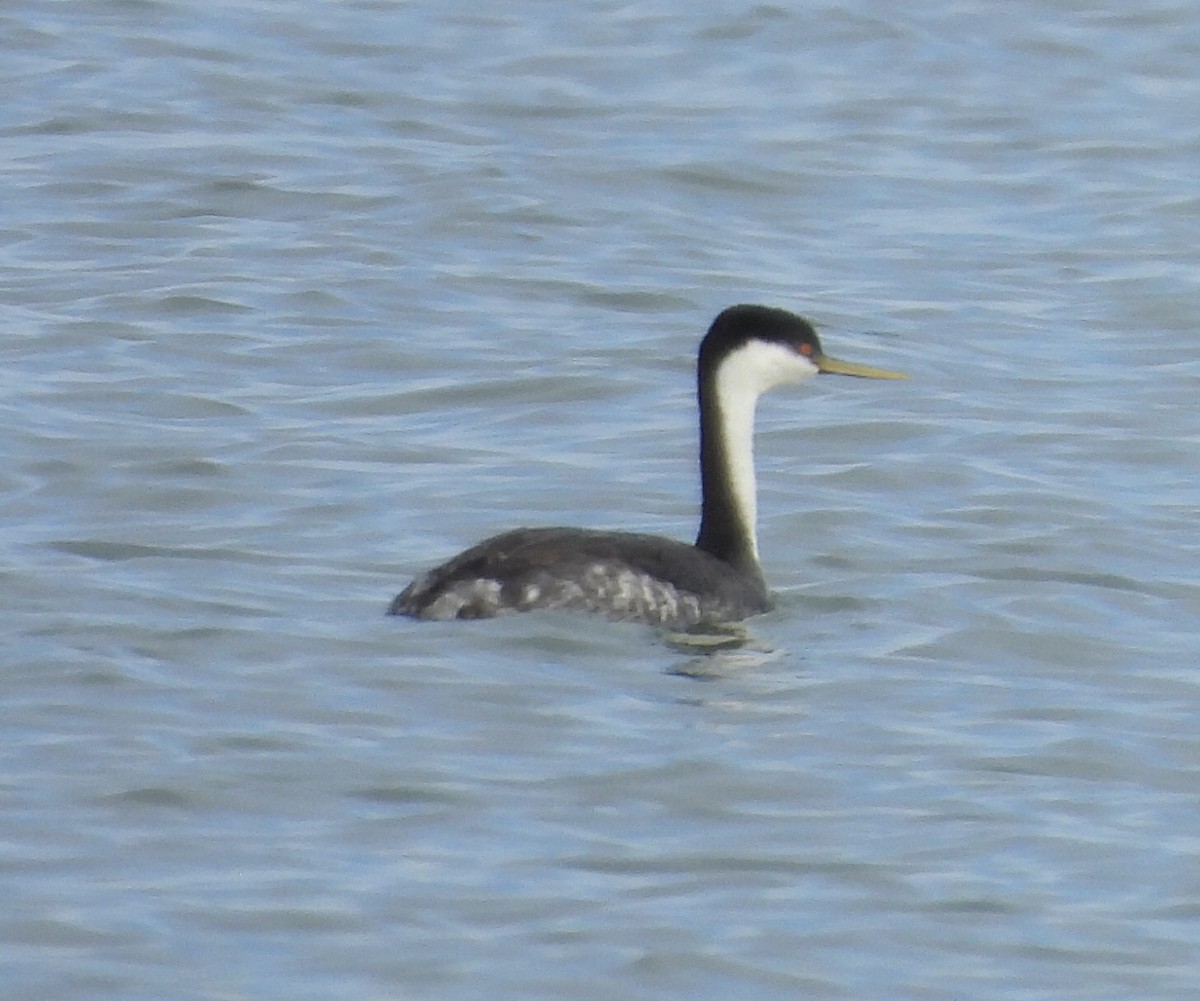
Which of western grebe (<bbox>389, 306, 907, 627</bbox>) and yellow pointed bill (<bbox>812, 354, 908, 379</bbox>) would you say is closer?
western grebe (<bbox>389, 306, 907, 627</bbox>)

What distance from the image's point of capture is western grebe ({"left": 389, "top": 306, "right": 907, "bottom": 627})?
9820 mm

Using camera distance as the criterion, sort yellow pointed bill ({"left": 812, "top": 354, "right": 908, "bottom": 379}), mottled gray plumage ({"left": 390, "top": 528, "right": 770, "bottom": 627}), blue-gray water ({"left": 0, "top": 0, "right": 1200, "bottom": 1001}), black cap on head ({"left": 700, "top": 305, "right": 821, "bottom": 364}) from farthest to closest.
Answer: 1. yellow pointed bill ({"left": 812, "top": 354, "right": 908, "bottom": 379})
2. black cap on head ({"left": 700, "top": 305, "right": 821, "bottom": 364})
3. mottled gray plumage ({"left": 390, "top": 528, "right": 770, "bottom": 627})
4. blue-gray water ({"left": 0, "top": 0, "right": 1200, "bottom": 1001})

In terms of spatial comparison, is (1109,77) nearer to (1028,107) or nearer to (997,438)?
(1028,107)

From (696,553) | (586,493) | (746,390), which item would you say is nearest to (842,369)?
(746,390)

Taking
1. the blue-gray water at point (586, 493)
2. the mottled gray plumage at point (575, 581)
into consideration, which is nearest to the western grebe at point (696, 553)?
the mottled gray plumage at point (575, 581)

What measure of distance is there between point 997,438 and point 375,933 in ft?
21.5

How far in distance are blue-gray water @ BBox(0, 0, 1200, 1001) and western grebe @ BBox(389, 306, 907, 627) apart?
0.13 meters

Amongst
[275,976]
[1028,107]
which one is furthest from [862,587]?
[1028,107]

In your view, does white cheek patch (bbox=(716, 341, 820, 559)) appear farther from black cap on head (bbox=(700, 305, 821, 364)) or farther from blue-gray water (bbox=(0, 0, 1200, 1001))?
blue-gray water (bbox=(0, 0, 1200, 1001))

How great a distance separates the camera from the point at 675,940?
723cm

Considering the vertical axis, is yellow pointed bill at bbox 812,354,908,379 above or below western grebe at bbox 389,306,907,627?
above

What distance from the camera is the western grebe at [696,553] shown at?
9.82 metres

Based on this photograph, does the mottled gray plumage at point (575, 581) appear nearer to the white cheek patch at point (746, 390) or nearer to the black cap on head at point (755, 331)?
the white cheek patch at point (746, 390)

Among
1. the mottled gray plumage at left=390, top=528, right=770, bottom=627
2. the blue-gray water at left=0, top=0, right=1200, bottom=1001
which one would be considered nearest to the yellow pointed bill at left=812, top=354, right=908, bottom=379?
the blue-gray water at left=0, top=0, right=1200, bottom=1001
